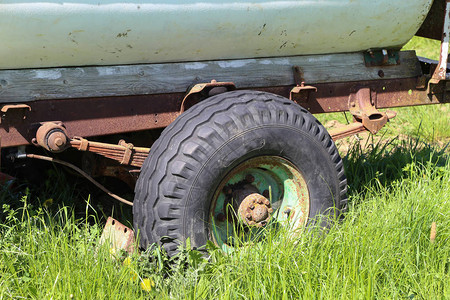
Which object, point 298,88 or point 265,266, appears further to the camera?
point 298,88

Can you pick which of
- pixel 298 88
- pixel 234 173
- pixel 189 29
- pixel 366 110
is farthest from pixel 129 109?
pixel 366 110

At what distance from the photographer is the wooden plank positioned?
2.77 meters

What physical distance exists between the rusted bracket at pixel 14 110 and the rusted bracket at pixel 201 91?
81cm

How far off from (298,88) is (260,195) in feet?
2.31

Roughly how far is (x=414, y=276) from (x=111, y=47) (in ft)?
5.77

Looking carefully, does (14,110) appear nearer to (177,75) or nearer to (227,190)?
(177,75)

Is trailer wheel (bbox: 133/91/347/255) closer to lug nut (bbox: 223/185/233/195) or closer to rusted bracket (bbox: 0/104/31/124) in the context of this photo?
lug nut (bbox: 223/185/233/195)

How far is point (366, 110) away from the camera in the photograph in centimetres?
363

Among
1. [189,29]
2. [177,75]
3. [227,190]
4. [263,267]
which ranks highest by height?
[189,29]

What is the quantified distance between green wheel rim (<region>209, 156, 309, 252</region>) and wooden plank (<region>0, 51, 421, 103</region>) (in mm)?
510

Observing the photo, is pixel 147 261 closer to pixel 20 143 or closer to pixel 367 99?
pixel 20 143

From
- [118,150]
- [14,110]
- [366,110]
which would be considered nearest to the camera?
[14,110]

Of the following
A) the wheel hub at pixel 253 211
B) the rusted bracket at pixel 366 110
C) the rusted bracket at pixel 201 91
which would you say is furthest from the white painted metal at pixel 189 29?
the wheel hub at pixel 253 211

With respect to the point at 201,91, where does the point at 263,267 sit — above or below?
below
